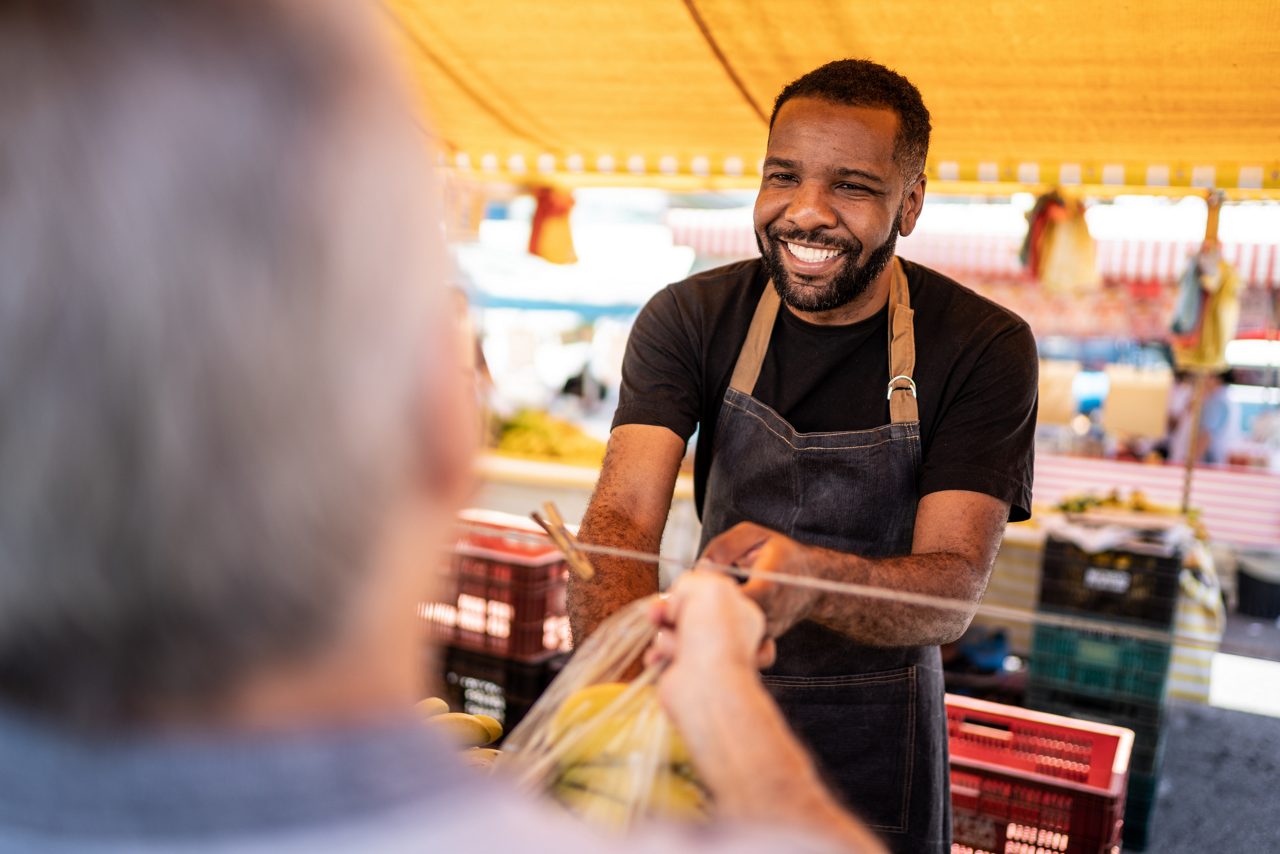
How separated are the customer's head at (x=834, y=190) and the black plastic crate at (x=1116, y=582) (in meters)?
3.63

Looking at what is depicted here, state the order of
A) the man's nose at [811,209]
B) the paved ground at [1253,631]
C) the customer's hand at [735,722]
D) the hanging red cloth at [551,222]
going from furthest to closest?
the paved ground at [1253,631] < the hanging red cloth at [551,222] < the man's nose at [811,209] < the customer's hand at [735,722]

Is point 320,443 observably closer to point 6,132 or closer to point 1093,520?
point 6,132

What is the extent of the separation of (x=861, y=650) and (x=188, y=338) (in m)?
1.77

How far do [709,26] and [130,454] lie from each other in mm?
3250

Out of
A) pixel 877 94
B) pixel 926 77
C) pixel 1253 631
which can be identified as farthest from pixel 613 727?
pixel 1253 631

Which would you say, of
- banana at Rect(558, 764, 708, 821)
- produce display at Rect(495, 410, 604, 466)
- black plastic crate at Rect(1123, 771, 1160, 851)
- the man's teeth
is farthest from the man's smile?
produce display at Rect(495, 410, 604, 466)

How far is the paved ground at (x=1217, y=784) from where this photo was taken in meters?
4.26

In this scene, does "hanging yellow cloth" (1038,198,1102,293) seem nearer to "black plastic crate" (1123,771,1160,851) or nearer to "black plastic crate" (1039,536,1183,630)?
"black plastic crate" (1039,536,1183,630)

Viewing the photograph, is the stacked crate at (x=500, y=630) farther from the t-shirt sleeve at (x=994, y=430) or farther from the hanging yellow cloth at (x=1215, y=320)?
the hanging yellow cloth at (x=1215, y=320)

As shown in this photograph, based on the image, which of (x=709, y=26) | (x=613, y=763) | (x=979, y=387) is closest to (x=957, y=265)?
(x=709, y=26)

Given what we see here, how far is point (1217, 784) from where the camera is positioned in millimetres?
4984

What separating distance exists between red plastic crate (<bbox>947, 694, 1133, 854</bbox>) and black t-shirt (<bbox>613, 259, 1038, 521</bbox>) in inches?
34.9

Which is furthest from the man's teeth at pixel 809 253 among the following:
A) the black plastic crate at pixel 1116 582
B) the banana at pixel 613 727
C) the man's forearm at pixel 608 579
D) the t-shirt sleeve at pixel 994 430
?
the black plastic crate at pixel 1116 582

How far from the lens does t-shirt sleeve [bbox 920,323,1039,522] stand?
6.53 feet
